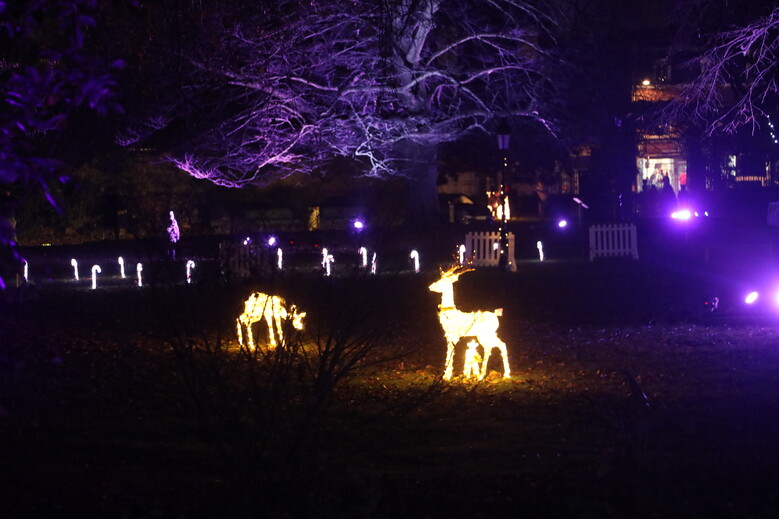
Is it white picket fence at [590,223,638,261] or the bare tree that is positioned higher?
the bare tree

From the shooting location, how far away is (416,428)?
28.3 feet

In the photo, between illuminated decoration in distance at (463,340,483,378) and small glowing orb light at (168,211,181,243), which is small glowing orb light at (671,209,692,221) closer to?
small glowing orb light at (168,211,181,243)

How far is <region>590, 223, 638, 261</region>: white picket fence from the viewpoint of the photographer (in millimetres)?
25422

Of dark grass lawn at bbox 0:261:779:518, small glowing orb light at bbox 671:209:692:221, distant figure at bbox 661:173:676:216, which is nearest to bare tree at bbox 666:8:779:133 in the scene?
dark grass lawn at bbox 0:261:779:518

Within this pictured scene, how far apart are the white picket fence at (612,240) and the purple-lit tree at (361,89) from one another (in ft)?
10.9

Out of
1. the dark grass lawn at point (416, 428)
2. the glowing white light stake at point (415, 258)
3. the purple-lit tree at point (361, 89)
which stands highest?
the purple-lit tree at point (361, 89)

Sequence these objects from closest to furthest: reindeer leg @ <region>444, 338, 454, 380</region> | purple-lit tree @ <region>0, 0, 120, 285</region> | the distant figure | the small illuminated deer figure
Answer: purple-lit tree @ <region>0, 0, 120, 285</region> → the small illuminated deer figure → reindeer leg @ <region>444, 338, 454, 380</region> → the distant figure

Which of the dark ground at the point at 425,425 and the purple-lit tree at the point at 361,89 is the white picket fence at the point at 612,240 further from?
the dark ground at the point at 425,425

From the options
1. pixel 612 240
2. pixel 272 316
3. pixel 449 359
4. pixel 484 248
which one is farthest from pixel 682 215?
pixel 272 316

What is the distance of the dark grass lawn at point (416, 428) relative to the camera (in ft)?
20.1

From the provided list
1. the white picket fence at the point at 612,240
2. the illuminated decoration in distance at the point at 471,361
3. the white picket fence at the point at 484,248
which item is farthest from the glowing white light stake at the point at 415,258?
the illuminated decoration in distance at the point at 471,361

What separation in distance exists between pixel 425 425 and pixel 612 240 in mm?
17787

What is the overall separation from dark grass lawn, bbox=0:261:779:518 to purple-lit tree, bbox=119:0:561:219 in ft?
28.0

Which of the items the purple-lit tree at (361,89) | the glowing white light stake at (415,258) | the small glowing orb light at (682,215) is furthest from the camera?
the small glowing orb light at (682,215)
